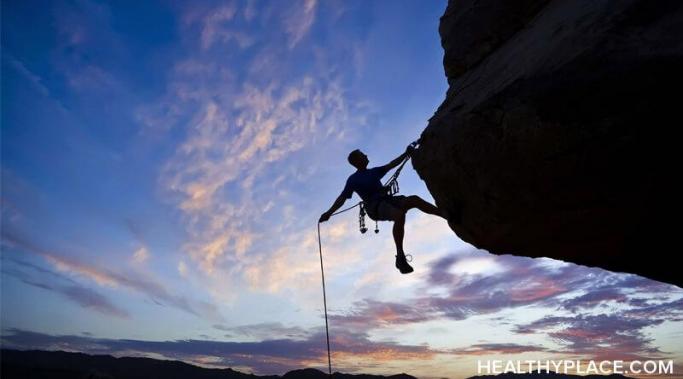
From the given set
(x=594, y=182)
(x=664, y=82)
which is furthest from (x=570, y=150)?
(x=664, y=82)

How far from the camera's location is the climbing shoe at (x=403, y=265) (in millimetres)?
7141

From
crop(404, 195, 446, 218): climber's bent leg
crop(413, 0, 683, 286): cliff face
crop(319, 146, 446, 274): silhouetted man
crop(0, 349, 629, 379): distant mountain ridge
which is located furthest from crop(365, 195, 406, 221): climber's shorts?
crop(0, 349, 629, 379): distant mountain ridge

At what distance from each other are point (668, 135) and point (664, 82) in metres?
0.51

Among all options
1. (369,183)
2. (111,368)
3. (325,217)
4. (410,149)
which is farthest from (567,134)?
(111,368)

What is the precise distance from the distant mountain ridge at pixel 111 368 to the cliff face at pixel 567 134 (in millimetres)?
85690

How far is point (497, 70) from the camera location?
5188 millimetres

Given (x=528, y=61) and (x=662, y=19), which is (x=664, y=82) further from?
(x=528, y=61)

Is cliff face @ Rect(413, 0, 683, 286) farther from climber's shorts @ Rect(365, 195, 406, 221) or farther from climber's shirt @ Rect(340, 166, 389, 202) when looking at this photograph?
climber's shirt @ Rect(340, 166, 389, 202)

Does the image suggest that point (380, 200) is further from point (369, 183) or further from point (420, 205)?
point (420, 205)

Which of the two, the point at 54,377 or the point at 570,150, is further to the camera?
the point at 54,377

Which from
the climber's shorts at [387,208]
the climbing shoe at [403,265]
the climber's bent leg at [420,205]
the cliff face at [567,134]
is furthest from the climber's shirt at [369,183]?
the cliff face at [567,134]

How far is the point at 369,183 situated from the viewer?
7.89 metres

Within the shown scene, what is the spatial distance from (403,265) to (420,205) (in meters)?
1.14

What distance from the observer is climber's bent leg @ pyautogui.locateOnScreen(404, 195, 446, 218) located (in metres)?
6.77
